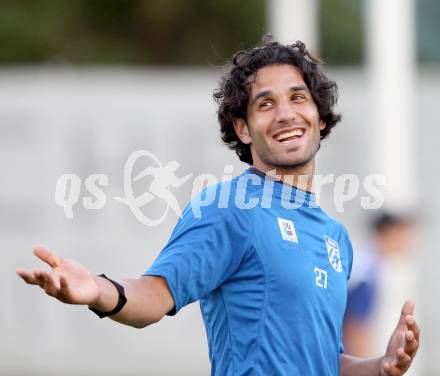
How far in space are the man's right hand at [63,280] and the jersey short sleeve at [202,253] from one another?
0.37 m

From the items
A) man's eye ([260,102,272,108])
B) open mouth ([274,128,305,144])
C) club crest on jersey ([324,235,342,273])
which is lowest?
club crest on jersey ([324,235,342,273])

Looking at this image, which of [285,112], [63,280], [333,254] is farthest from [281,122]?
[63,280]

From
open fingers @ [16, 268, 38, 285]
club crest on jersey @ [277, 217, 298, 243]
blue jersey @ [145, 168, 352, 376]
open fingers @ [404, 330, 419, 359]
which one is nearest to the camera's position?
open fingers @ [16, 268, 38, 285]

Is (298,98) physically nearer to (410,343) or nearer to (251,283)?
(251,283)

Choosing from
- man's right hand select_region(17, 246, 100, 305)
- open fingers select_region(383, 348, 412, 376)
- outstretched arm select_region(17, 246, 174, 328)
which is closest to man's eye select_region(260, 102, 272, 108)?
outstretched arm select_region(17, 246, 174, 328)

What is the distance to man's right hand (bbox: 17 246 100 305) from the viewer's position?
383 centimetres

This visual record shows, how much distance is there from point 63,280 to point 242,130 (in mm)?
1380

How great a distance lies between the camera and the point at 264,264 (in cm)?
448

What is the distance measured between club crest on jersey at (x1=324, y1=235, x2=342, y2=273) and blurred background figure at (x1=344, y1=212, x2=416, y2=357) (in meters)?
4.16

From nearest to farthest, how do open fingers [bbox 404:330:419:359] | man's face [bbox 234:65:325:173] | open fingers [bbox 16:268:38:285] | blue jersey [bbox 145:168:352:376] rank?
1. open fingers [bbox 16:268:38:285]
2. blue jersey [bbox 145:168:352:376]
3. open fingers [bbox 404:330:419:359]
4. man's face [bbox 234:65:325:173]

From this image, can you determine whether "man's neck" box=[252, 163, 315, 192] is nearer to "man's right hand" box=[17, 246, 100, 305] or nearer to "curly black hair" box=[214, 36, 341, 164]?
"curly black hair" box=[214, 36, 341, 164]

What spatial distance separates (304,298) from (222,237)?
1.32 feet

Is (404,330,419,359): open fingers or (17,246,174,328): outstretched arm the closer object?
(17,246,174,328): outstretched arm

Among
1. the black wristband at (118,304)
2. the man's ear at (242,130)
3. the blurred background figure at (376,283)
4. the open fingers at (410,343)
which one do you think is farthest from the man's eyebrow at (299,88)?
the blurred background figure at (376,283)
